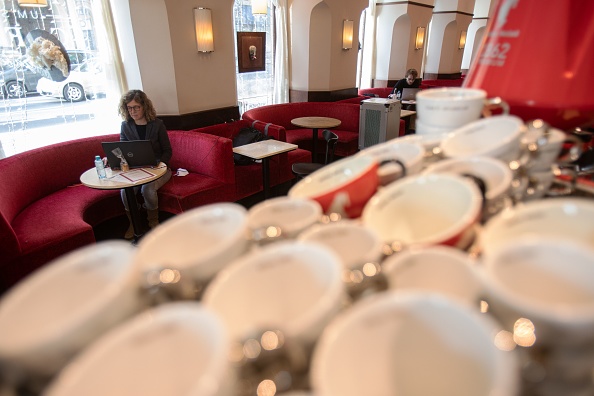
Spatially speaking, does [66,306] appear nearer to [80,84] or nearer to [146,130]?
[146,130]

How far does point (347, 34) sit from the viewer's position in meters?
7.60

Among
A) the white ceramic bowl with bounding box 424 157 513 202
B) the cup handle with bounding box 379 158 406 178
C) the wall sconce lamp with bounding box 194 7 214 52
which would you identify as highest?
the wall sconce lamp with bounding box 194 7 214 52

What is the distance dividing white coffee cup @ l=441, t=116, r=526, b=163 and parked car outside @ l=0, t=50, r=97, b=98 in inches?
190

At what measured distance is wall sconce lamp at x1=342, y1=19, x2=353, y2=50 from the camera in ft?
24.6

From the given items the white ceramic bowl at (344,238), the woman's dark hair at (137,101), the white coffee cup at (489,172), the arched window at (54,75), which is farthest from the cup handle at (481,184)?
the arched window at (54,75)

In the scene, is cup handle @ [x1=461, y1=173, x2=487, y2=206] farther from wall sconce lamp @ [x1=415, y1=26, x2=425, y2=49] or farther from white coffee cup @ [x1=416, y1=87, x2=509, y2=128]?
wall sconce lamp @ [x1=415, y1=26, x2=425, y2=49]

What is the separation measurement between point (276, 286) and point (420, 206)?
0.43 meters

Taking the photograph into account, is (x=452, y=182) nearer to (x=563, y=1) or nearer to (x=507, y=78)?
(x=507, y=78)

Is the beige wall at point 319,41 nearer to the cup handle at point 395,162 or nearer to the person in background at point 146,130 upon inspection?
the person in background at point 146,130

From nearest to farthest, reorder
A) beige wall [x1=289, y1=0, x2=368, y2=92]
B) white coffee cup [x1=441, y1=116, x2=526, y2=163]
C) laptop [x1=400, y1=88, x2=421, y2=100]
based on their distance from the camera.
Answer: white coffee cup [x1=441, y1=116, x2=526, y2=163] < beige wall [x1=289, y1=0, x2=368, y2=92] < laptop [x1=400, y1=88, x2=421, y2=100]

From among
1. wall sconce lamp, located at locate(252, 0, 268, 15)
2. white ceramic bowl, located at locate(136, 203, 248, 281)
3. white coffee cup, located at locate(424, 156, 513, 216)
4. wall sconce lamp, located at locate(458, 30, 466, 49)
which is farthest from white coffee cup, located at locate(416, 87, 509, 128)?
wall sconce lamp, located at locate(458, 30, 466, 49)

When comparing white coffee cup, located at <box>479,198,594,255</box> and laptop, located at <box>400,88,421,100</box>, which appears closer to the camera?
white coffee cup, located at <box>479,198,594,255</box>

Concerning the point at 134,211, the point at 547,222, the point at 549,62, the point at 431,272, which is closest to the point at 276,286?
the point at 431,272

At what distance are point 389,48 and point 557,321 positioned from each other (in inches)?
408
